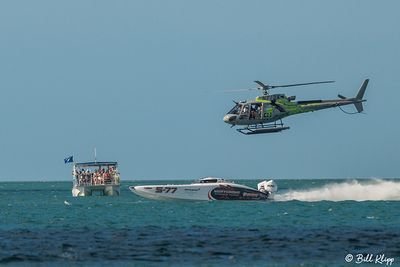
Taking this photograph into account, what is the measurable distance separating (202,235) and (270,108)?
862 inches

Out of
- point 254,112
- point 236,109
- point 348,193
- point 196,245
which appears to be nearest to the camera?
point 196,245

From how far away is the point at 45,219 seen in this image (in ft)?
242

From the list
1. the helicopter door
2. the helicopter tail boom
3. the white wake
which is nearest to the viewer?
the helicopter door

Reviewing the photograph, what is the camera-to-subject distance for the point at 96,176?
386 feet

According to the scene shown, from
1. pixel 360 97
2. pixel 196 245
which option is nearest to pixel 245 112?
pixel 360 97

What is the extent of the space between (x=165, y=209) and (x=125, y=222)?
16827 mm

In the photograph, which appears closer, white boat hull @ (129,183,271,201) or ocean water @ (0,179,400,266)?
ocean water @ (0,179,400,266)

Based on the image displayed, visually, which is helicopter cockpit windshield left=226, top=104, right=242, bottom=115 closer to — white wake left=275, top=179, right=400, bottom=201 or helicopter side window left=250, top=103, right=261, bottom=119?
helicopter side window left=250, top=103, right=261, bottom=119

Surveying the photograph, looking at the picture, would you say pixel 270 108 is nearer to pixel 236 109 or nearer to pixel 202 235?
pixel 236 109

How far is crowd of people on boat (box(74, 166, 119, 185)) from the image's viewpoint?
386ft

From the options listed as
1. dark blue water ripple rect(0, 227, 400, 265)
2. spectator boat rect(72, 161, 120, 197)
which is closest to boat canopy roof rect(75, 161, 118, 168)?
spectator boat rect(72, 161, 120, 197)

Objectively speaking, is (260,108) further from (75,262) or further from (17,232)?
(75,262)

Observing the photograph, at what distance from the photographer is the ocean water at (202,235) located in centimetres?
4477

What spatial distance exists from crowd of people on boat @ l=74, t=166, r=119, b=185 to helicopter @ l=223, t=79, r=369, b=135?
1707 inches
